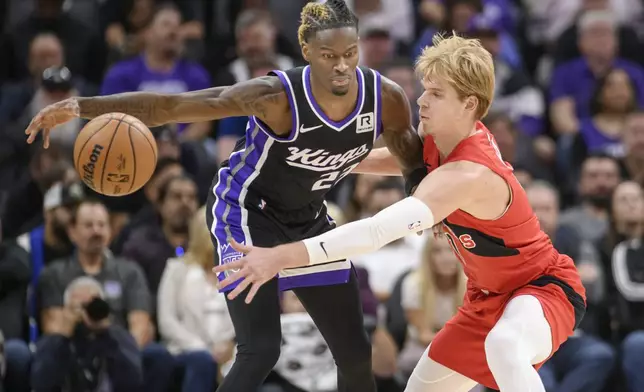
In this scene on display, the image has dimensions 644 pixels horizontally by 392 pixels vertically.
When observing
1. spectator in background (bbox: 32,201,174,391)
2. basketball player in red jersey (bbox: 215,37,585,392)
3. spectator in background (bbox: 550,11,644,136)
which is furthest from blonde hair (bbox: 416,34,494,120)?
spectator in background (bbox: 550,11,644,136)

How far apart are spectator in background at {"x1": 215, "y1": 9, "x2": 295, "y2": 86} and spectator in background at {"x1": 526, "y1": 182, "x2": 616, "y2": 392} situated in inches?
110

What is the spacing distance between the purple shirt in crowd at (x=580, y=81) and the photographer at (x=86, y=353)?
5.51 meters

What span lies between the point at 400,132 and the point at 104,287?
9.93ft

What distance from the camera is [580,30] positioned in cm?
1125

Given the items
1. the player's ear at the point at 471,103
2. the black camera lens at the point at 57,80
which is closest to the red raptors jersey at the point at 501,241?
the player's ear at the point at 471,103

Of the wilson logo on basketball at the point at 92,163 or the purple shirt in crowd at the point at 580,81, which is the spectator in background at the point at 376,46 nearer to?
the purple shirt in crowd at the point at 580,81

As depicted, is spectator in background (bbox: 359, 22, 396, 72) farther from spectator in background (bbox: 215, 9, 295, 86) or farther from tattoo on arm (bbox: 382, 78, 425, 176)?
tattoo on arm (bbox: 382, 78, 425, 176)

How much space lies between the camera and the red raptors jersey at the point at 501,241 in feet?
16.7

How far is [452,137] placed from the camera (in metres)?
5.20

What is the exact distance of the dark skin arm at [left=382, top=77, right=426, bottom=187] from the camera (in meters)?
→ 5.59

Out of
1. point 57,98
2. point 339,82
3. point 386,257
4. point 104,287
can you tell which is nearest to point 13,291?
point 104,287

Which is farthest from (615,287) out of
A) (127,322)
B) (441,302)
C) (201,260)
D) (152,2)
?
(152,2)

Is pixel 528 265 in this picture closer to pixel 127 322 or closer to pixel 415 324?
pixel 415 324

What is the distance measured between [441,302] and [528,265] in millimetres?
3059
